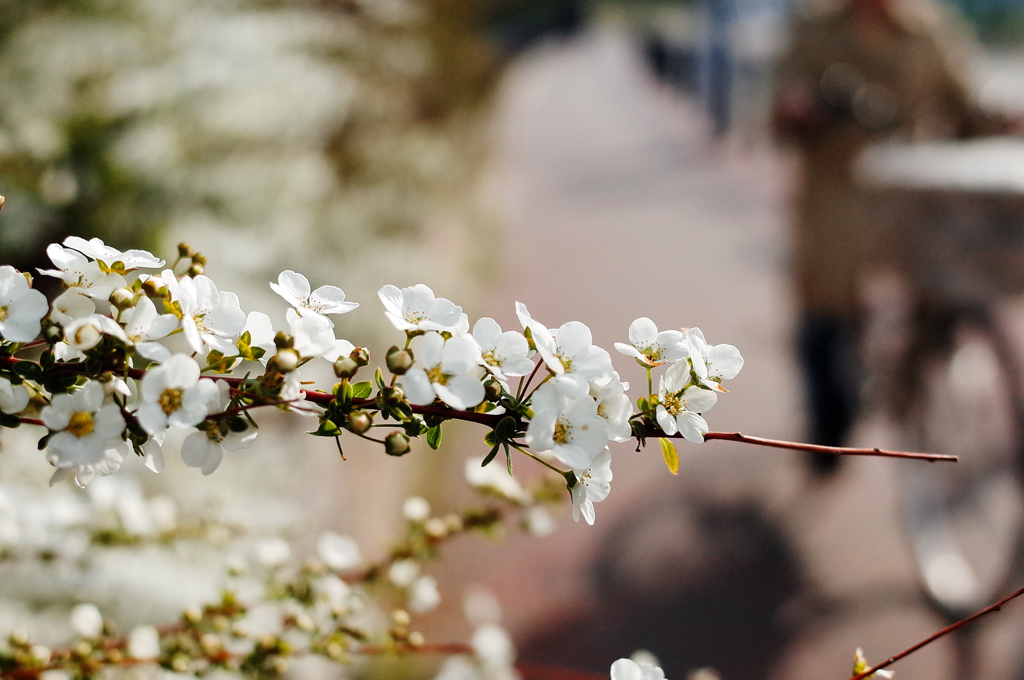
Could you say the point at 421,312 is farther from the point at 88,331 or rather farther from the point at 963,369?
the point at 963,369

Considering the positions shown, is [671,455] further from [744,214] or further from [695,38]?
[695,38]

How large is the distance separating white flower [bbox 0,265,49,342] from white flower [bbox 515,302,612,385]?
0.93 ft

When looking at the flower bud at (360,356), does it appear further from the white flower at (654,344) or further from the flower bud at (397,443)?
A: the white flower at (654,344)

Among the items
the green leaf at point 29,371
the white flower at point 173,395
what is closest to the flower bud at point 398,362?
the white flower at point 173,395

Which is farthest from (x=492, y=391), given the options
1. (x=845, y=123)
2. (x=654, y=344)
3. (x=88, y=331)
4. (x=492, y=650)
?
(x=845, y=123)

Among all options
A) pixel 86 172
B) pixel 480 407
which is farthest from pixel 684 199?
pixel 480 407

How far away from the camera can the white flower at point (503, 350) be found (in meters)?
0.48

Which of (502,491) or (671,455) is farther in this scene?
(502,491)

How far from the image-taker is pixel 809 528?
2627mm

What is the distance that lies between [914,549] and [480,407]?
2292 millimetres

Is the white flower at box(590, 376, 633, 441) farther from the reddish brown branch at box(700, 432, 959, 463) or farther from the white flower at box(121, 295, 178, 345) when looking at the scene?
the white flower at box(121, 295, 178, 345)

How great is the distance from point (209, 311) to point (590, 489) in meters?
0.27

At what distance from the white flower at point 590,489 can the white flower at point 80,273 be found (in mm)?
312

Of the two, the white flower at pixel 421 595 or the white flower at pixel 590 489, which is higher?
the white flower at pixel 421 595
